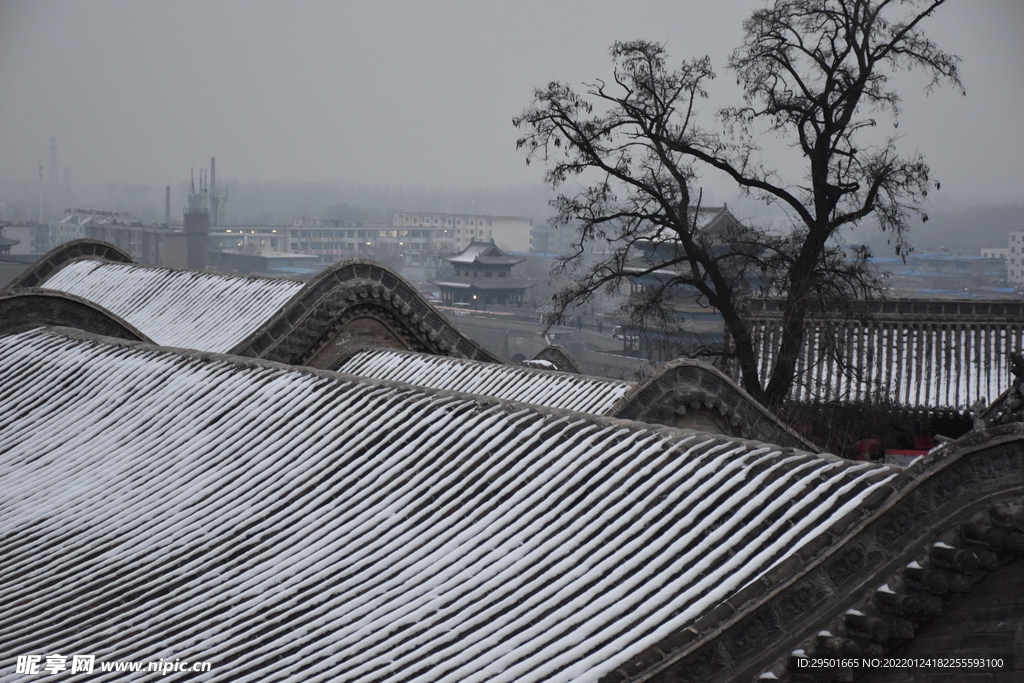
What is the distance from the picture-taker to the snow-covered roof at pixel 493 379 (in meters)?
13.0

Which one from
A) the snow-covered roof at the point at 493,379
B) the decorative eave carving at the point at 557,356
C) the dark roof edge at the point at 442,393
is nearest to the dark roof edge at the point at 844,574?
the dark roof edge at the point at 442,393

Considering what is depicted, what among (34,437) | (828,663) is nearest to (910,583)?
(828,663)

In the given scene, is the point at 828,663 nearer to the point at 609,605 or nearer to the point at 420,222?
the point at 609,605

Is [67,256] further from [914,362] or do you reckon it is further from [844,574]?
[844,574]

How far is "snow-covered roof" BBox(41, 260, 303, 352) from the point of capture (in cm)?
1650

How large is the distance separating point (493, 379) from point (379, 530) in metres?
7.34

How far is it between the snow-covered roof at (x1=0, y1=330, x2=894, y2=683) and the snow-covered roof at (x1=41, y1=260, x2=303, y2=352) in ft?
22.3

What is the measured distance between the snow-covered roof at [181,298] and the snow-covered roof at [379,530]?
268 inches

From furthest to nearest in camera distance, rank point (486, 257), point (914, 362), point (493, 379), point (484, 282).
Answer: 1. point (484, 282)
2. point (486, 257)
3. point (914, 362)
4. point (493, 379)

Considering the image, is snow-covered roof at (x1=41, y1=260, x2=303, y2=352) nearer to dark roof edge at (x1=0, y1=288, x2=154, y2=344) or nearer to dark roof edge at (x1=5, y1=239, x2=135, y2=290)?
dark roof edge at (x1=5, y1=239, x2=135, y2=290)

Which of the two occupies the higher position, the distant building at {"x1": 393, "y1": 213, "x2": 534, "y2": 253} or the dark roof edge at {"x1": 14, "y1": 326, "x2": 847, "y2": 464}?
the distant building at {"x1": 393, "y1": 213, "x2": 534, "y2": 253}

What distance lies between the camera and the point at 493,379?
14125 mm

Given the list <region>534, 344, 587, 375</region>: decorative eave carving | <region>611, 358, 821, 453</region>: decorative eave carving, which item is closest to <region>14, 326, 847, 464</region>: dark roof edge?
<region>611, 358, 821, 453</region>: decorative eave carving

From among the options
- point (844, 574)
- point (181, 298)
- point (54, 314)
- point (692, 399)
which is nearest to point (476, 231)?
point (181, 298)
